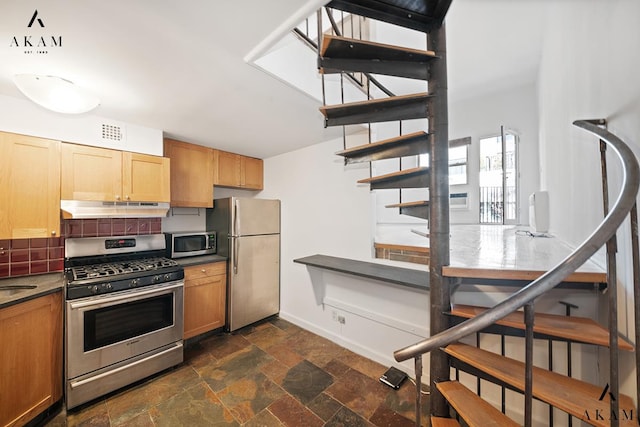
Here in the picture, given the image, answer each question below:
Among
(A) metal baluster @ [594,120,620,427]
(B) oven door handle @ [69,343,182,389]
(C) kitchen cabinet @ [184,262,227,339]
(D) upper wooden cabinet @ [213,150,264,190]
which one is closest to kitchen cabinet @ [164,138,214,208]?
(D) upper wooden cabinet @ [213,150,264,190]

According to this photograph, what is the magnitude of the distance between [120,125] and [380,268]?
3.05 m

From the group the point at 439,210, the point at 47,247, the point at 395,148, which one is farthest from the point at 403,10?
the point at 47,247

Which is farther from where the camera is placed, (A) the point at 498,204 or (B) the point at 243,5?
(A) the point at 498,204

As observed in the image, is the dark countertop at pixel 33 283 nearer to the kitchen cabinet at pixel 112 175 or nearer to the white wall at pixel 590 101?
the kitchen cabinet at pixel 112 175

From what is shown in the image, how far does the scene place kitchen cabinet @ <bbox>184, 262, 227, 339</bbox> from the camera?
2619 millimetres

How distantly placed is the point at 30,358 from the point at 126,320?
20.9 inches

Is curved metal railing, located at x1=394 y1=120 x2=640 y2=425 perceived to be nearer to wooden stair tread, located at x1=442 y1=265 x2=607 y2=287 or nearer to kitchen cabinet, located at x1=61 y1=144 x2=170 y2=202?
wooden stair tread, located at x1=442 y1=265 x2=607 y2=287

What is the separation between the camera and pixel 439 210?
145 centimetres

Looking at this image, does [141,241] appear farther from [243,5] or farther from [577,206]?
[577,206]

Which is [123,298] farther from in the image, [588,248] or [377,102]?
[588,248]

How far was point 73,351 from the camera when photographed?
5.74 ft

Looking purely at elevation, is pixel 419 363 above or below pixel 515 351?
above

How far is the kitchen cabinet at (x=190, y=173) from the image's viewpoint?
9.13ft

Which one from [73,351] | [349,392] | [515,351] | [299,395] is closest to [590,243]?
[515,351]
